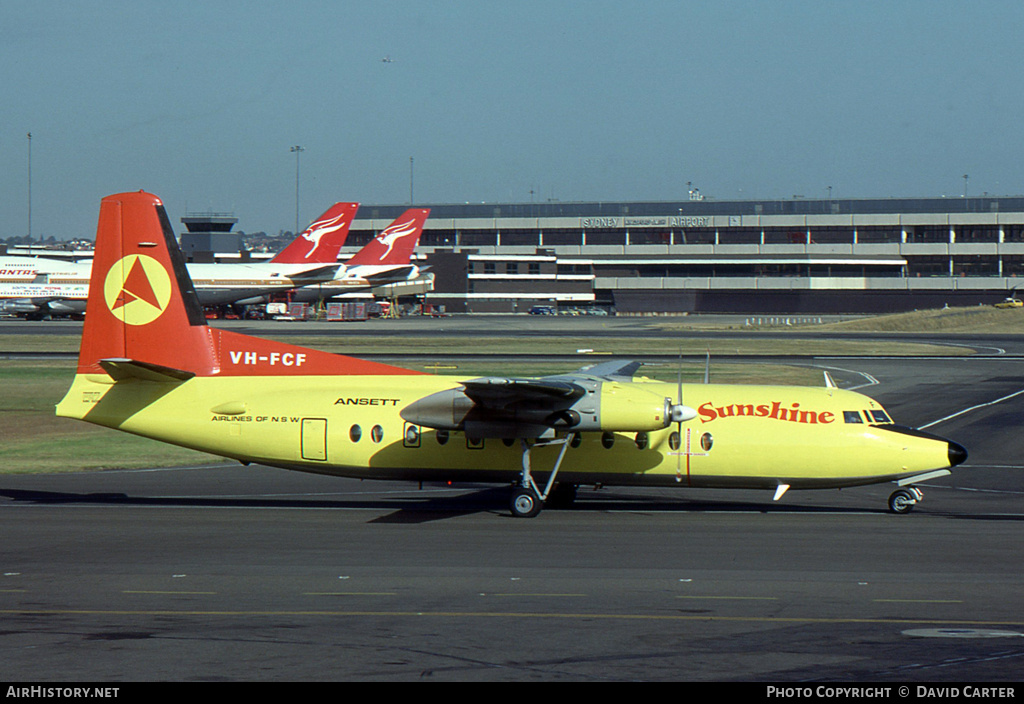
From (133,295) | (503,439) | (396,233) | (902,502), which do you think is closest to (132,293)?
(133,295)

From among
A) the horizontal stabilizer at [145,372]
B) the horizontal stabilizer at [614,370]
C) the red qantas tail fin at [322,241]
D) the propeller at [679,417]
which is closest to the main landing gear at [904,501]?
the propeller at [679,417]

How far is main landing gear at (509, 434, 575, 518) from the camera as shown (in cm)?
2117

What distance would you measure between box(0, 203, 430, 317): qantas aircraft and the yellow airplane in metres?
72.9

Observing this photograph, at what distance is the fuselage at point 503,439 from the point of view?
2147 centimetres

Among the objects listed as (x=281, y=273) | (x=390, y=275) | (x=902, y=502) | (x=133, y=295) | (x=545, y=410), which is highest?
(x=390, y=275)

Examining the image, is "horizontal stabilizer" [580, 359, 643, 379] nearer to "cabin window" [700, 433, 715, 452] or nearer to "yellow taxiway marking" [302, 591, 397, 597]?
"cabin window" [700, 433, 715, 452]

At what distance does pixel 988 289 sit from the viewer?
14575cm

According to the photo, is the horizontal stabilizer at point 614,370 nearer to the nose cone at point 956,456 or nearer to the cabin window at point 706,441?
the cabin window at point 706,441

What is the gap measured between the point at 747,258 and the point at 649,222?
69.1 feet

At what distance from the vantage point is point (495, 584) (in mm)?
15531

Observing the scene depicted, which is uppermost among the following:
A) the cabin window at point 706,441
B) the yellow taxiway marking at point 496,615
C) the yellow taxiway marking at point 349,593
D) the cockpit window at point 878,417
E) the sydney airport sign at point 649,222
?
the sydney airport sign at point 649,222

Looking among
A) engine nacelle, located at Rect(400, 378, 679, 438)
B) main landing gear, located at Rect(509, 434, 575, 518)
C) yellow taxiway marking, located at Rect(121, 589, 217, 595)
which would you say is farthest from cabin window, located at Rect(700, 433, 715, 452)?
yellow taxiway marking, located at Rect(121, 589, 217, 595)

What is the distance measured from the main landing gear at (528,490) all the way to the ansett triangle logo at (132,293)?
29.5 feet

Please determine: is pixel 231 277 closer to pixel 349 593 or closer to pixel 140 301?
pixel 140 301
